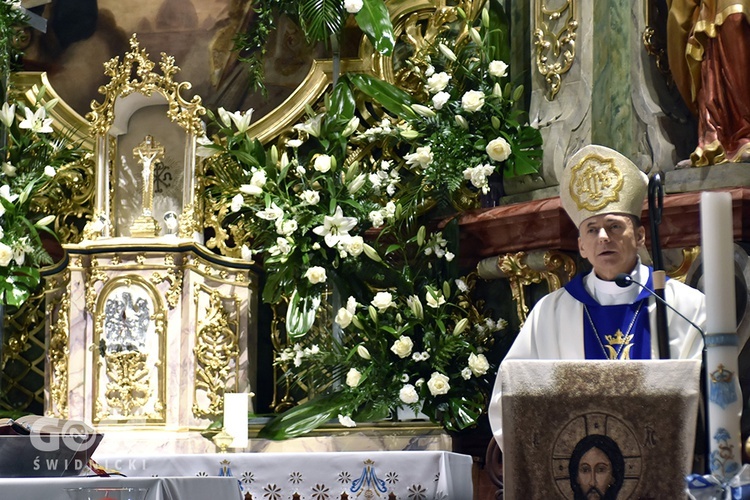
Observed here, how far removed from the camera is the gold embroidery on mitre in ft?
16.4

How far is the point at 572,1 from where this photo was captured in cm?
626

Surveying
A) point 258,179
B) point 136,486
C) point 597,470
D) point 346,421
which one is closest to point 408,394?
point 346,421

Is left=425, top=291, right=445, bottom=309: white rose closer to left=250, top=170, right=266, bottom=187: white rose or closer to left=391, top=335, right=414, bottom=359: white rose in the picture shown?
left=391, top=335, right=414, bottom=359: white rose

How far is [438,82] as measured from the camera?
253 inches

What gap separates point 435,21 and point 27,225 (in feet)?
7.92

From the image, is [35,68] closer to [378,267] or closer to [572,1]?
[378,267]

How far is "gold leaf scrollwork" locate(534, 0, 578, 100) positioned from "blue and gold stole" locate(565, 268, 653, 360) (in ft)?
5.09

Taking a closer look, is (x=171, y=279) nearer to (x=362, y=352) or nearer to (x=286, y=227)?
(x=286, y=227)

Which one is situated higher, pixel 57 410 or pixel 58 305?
pixel 58 305

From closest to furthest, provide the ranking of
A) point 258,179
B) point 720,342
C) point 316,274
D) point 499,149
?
point 720,342 < point 499,149 < point 316,274 < point 258,179

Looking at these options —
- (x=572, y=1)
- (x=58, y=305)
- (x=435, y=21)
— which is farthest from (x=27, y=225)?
(x=572, y=1)

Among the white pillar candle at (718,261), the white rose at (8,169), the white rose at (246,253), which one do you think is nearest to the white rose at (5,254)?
the white rose at (8,169)

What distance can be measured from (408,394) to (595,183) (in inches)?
59.9

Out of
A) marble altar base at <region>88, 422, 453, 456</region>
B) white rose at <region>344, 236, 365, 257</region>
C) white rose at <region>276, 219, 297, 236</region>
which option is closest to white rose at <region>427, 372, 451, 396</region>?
marble altar base at <region>88, 422, 453, 456</region>
